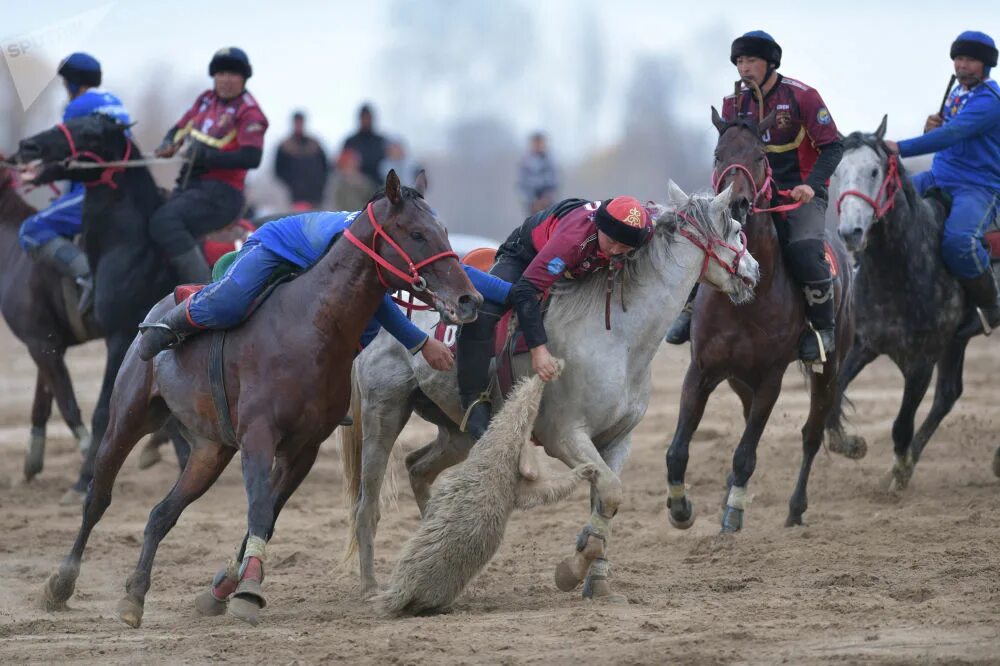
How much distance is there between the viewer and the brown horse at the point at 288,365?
6.05 metres

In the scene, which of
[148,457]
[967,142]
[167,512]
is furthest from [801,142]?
[148,457]

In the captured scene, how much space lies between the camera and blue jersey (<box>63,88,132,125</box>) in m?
10.2

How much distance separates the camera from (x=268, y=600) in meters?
7.02

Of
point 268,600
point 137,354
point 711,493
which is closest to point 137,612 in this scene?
point 268,600

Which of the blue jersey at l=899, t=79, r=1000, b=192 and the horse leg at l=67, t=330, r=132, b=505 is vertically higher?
the blue jersey at l=899, t=79, r=1000, b=192

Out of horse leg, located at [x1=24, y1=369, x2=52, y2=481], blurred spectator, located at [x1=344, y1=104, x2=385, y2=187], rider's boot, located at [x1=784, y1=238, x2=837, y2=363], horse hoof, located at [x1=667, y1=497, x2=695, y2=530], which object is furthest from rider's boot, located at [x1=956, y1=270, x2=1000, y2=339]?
blurred spectator, located at [x1=344, y1=104, x2=385, y2=187]

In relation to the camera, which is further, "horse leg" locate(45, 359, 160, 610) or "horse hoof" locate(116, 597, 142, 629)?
"horse leg" locate(45, 359, 160, 610)

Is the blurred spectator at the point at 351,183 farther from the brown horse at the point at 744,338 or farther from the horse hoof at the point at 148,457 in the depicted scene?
the brown horse at the point at 744,338

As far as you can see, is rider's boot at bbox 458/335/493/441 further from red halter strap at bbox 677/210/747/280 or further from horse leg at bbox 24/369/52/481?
horse leg at bbox 24/369/52/481

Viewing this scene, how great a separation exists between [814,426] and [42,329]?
20.4ft

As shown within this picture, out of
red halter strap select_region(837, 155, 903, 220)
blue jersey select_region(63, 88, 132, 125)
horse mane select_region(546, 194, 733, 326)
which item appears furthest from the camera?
blue jersey select_region(63, 88, 132, 125)

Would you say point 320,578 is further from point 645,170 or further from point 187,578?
point 645,170

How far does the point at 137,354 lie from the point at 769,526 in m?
4.28

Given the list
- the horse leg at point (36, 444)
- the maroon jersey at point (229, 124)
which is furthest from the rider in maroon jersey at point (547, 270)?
the horse leg at point (36, 444)
